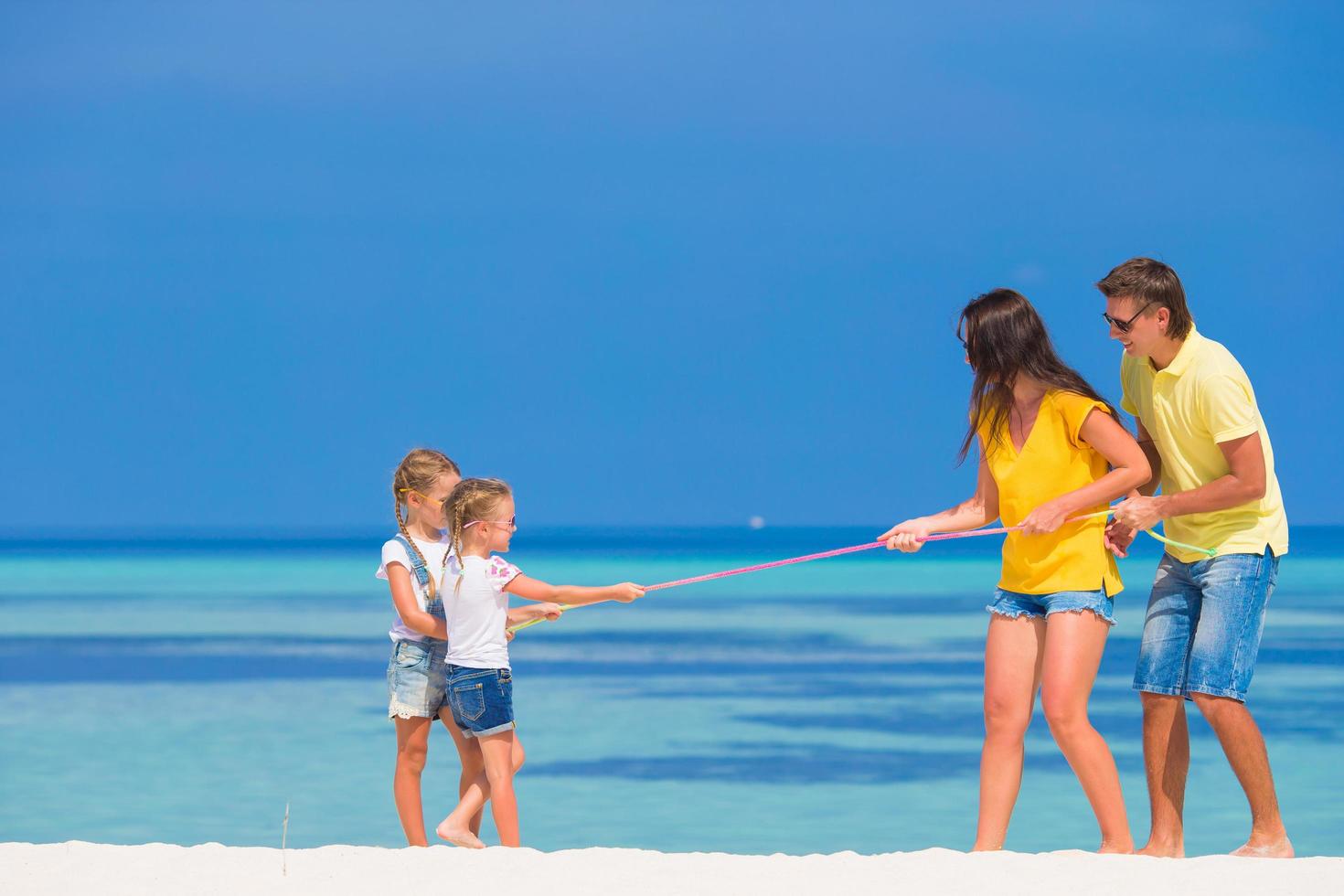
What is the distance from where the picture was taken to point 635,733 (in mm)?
7633

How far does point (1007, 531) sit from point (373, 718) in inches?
198

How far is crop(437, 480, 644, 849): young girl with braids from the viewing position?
407cm

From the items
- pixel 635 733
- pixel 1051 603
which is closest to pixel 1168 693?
pixel 1051 603

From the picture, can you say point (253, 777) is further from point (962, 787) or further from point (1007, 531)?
point (1007, 531)

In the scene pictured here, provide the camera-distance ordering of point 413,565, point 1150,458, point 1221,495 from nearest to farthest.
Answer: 1. point 1221,495
2. point 1150,458
3. point 413,565

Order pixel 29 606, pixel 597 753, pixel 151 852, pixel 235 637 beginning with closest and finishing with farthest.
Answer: pixel 151 852 → pixel 597 753 → pixel 235 637 → pixel 29 606

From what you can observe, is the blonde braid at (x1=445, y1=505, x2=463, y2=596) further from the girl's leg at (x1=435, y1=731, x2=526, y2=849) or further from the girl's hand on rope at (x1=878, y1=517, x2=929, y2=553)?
the girl's hand on rope at (x1=878, y1=517, x2=929, y2=553)

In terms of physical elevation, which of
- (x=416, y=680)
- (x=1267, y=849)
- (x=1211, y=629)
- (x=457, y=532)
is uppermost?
(x=457, y=532)

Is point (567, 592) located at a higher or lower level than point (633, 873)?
higher

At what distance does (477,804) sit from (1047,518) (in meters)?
1.64

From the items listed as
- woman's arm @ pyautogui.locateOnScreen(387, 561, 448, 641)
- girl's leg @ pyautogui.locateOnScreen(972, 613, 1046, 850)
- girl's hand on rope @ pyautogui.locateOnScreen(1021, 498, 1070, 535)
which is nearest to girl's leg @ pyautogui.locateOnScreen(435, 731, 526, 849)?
woman's arm @ pyautogui.locateOnScreen(387, 561, 448, 641)

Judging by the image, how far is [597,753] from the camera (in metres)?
7.08

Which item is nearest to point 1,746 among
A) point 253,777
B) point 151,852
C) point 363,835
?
point 253,777

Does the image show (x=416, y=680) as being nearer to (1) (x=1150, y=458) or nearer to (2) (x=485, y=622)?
(2) (x=485, y=622)
